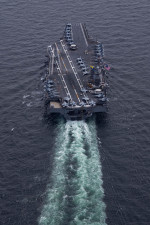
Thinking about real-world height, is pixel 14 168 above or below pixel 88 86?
below

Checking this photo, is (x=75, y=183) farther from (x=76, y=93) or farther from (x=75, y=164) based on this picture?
(x=76, y=93)

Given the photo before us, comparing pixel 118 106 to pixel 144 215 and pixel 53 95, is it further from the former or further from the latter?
pixel 144 215

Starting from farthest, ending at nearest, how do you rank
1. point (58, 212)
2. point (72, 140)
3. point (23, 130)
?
point (23, 130), point (72, 140), point (58, 212)

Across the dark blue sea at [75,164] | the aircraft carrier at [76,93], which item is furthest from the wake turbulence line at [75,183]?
the aircraft carrier at [76,93]

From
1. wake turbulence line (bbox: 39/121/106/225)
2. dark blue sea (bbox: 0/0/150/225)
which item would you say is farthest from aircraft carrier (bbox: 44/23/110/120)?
wake turbulence line (bbox: 39/121/106/225)

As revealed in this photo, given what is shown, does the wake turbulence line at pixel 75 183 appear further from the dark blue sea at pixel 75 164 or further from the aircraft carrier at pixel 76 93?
the aircraft carrier at pixel 76 93

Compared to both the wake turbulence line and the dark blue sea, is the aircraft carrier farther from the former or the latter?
the wake turbulence line

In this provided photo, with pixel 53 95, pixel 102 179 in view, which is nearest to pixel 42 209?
pixel 102 179

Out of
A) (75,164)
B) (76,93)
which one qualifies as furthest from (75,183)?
(76,93)
